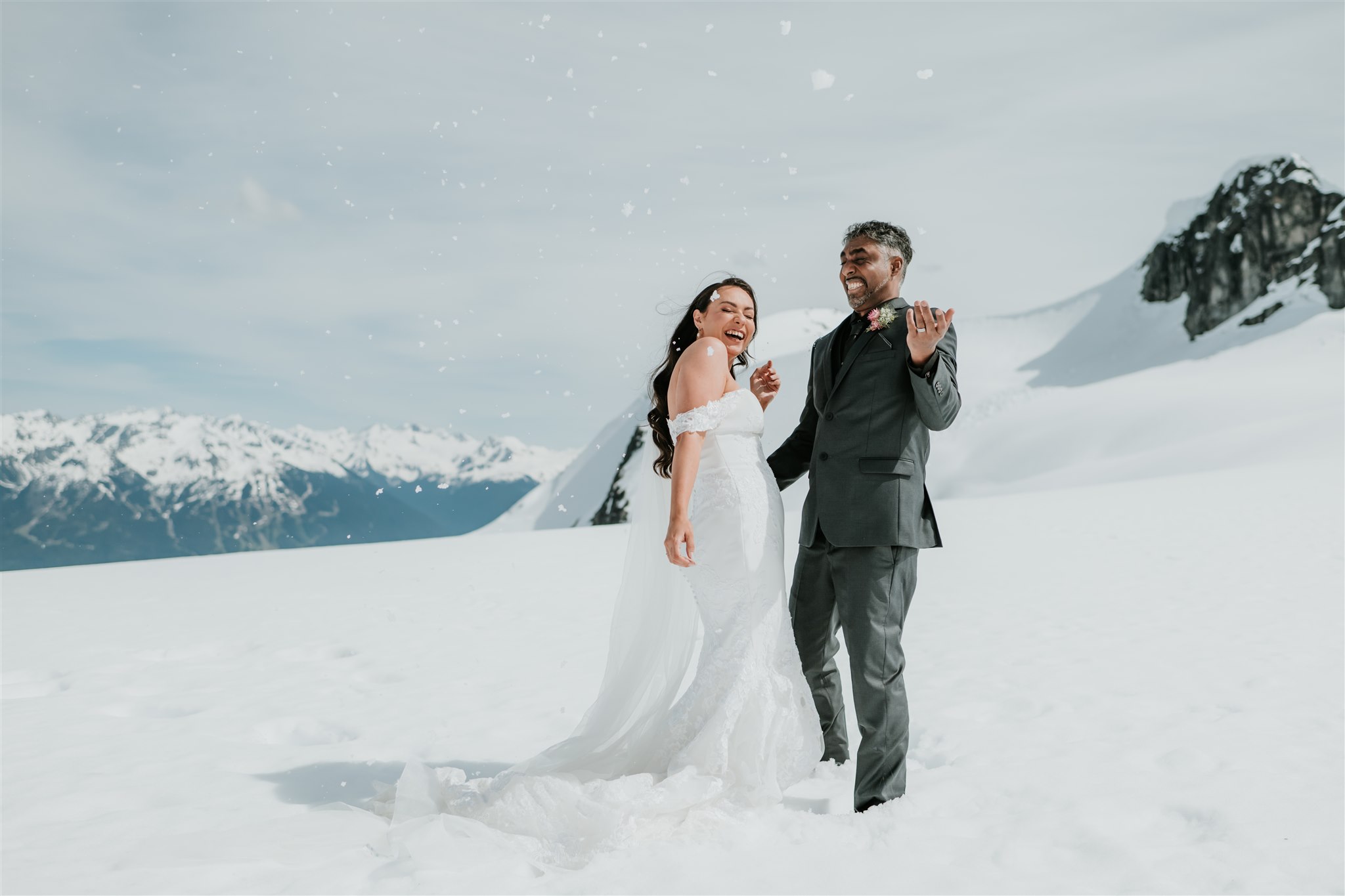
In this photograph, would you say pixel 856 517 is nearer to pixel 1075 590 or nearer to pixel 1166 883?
pixel 1166 883

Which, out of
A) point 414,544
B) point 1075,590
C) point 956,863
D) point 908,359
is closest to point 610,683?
point 956,863

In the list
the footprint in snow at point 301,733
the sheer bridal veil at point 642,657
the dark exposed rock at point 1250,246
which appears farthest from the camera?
the dark exposed rock at point 1250,246

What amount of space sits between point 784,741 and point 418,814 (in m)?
1.64

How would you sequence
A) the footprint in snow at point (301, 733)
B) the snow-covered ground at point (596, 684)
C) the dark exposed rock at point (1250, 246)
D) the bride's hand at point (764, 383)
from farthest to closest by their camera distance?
1. the dark exposed rock at point (1250, 246)
2. the footprint in snow at point (301, 733)
3. the bride's hand at point (764, 383)
4. the snow-covered ground at point (596, 684)

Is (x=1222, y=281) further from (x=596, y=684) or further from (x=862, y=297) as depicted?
(x=862, y=297)

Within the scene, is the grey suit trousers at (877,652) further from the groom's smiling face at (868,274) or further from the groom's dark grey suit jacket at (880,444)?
the groom's smiling face at (868,274)

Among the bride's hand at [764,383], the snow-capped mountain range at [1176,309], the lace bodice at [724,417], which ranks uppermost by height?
the snow-capped mountain range at [1176,309]

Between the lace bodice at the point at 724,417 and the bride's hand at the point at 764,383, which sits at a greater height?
the bride's hand at the point at 764,383

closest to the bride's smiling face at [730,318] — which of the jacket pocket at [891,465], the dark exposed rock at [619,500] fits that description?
the jacket pocket at [891,465]

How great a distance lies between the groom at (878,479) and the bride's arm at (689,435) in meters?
0.45

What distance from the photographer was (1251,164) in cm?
8419

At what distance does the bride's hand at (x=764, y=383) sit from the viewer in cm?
495

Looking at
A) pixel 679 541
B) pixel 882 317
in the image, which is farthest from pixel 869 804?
pixel 882 317

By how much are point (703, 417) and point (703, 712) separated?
4.47 feet
